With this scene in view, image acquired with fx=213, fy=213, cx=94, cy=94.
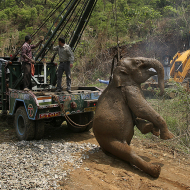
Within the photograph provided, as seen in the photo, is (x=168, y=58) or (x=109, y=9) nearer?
(x=168, y=58)

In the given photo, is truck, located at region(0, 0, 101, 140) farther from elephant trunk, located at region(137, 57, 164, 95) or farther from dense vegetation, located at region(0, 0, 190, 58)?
dense vegetation, located at region(0, 0, 190, 58)

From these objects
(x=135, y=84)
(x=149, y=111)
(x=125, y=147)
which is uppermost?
(x=135, y=84)

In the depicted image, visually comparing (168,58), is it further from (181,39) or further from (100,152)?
(100,152)

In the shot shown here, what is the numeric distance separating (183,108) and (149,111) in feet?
6.97

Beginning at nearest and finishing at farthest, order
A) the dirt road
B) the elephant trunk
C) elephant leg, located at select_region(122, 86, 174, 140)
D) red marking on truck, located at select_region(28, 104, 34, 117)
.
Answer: the dirt road, elephant leg, located at select_region(122, 86, 174, 140), the elephant trunk, red marking on truck, located at select_region(28, 104, 34, 117)

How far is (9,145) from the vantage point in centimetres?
467

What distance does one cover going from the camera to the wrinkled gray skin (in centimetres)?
358

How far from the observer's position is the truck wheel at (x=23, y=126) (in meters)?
4.79

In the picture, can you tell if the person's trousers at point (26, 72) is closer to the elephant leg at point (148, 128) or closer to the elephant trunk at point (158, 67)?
the elephant trunk at point (158, 67)

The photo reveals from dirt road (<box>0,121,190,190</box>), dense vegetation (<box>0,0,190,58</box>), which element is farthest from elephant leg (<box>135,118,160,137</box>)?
dense vegetation (<box>0,0,190,58</box>)

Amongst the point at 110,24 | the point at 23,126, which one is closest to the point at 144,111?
the point at 23,126

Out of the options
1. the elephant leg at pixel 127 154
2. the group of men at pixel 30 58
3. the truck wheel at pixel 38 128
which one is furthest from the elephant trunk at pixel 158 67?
the truck wheel at pixel 38 128

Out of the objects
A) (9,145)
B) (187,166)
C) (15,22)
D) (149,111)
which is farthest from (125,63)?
(15,22)

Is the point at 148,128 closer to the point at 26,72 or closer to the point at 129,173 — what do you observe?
the point at 129,173
